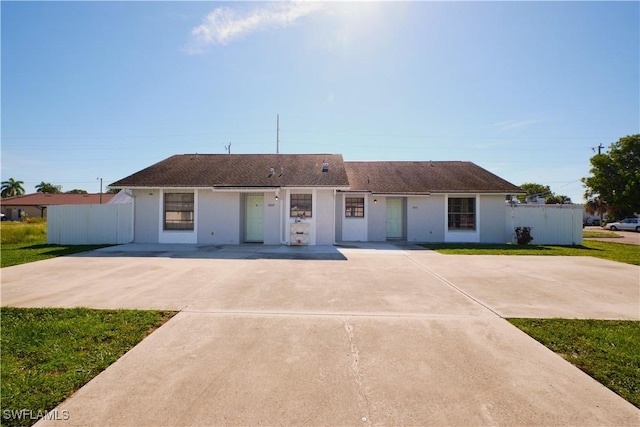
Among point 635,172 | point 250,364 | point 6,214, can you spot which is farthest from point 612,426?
point 6,214

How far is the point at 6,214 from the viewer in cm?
4644

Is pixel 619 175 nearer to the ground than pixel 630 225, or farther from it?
farther from it

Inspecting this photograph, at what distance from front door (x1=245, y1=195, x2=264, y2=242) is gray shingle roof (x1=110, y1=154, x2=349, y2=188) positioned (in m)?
1.21

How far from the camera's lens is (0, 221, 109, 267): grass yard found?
34.4ft

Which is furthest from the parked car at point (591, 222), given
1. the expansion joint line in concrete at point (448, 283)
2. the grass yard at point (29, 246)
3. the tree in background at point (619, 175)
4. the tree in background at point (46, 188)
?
the tree in background at point (46, 188)

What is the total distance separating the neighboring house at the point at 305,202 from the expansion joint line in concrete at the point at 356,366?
9.30 metres

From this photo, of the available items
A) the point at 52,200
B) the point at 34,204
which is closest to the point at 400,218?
the point at 52,200

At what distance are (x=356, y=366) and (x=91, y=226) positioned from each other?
53.7 ft

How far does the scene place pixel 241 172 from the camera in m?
15.3

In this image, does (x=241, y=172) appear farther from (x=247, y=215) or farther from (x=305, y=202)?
(x=305, y=202)

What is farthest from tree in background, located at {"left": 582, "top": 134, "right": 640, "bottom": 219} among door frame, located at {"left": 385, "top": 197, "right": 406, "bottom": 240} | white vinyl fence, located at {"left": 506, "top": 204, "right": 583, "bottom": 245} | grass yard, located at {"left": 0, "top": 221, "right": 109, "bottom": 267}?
grass yard, located at {"left": 0, "top": 221, "right": 109, "bottom": 267}

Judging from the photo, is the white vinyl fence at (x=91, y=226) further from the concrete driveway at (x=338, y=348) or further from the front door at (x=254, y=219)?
the concrete driveway at (x=338, y=348)

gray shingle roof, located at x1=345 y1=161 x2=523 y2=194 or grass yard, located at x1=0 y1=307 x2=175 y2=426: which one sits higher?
gray shingle roof, located at x1=345 y1=161 x2=523 y2=194

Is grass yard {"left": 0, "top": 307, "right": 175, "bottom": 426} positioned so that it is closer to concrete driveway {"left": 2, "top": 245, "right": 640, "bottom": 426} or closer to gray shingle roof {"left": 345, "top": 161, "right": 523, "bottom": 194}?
concrete driveway {"left": 2, "top": 245, "right": 640, "bottom": 426}
